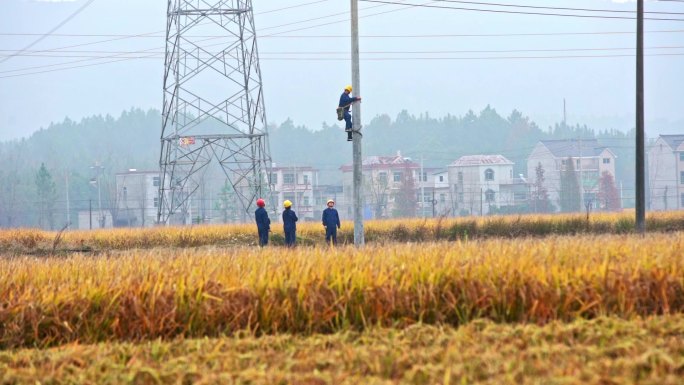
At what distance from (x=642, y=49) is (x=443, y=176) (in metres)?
93.8

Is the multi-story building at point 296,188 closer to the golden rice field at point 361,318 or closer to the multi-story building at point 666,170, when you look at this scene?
the multi-story building at point 666,170

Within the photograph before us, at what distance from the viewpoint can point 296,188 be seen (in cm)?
10212

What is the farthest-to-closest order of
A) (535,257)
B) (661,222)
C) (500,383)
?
(661,222) < (535,257) < (500,383)

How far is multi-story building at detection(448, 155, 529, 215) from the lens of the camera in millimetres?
113812

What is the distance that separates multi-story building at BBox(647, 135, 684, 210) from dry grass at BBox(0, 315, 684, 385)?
95783mm

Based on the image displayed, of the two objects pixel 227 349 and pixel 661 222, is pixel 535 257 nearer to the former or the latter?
pixel 227 349

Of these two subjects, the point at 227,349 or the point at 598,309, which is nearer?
the point at 227,349

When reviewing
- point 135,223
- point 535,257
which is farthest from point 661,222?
point 135,223

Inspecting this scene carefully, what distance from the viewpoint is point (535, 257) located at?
1325 centimetres

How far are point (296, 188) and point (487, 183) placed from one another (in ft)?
74.3

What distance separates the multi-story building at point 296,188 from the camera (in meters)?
104

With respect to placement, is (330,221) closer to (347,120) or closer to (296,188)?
(347,120)

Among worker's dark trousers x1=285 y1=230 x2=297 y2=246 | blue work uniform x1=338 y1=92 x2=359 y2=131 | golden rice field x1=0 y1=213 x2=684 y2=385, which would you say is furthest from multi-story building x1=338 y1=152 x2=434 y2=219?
golden rice field x1=0 y1=213 x2=684 y2=385

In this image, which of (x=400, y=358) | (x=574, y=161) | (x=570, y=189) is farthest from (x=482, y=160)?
→ (x=400, y=358)
